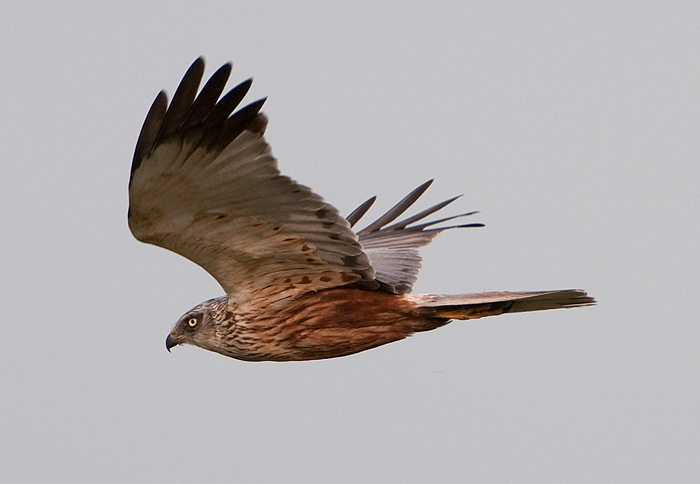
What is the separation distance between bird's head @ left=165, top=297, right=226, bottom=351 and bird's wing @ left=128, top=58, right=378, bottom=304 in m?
0.28

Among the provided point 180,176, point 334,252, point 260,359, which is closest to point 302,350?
point 260,359

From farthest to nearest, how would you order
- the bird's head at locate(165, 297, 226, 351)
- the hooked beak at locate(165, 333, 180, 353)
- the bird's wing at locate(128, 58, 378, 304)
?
the hooked beak at locate(165, 333, 180, 353) < the bird's head at locate(165, 297, 226, 351) < the bird's wing at locate(128, 58, 378, 304)

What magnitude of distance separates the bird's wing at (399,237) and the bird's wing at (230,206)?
110cm

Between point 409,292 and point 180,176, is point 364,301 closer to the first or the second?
point 409,292

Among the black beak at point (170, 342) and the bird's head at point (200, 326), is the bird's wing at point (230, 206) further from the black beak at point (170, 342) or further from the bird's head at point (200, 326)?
the black beak at point (170, 342)

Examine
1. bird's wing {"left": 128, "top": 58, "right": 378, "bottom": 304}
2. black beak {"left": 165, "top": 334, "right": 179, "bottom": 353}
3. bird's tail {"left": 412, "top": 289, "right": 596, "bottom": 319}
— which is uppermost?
bird's wing {"left": 128, "top": 58, "right": 378, "bottom": 304}

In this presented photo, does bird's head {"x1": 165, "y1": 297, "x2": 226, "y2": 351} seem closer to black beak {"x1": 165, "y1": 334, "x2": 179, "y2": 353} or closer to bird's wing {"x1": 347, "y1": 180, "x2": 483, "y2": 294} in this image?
black beak {"x1": 165, "y1": 334, "x2": 179, "y2": 353}

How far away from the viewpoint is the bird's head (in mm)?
7344

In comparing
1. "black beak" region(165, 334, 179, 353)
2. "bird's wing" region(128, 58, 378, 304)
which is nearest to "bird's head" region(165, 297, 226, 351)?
"black beak" region(165, 334, 179, 353)

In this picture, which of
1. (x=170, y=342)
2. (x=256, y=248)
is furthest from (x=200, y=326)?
(x=256, y=248)

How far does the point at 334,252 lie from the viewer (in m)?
6.72

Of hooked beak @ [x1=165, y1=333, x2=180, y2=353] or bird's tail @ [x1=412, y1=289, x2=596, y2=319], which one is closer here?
bird's tail @ [x1=412, y1=289, x2=596, y2=319]

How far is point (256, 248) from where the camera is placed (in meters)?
6.64

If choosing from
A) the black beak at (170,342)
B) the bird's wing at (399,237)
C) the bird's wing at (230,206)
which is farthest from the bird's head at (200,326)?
the bird's wing at (399,237)
